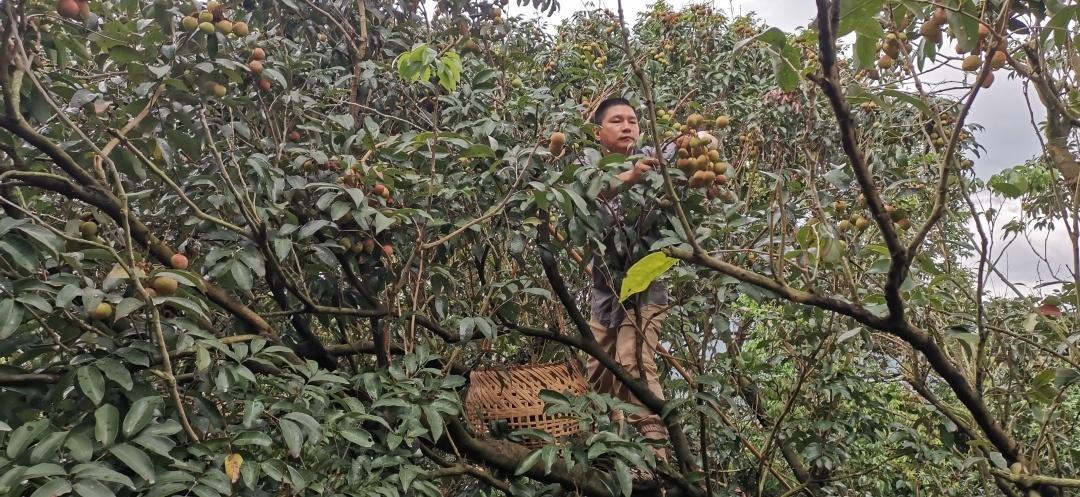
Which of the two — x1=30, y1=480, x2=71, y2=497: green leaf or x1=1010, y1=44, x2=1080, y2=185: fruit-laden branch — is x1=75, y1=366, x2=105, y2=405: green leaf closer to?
x1=30, y1=480, x2=71, y2=497: green leaf

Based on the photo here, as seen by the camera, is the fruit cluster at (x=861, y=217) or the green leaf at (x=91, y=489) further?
the fruit cluster at (x=861, y=217)

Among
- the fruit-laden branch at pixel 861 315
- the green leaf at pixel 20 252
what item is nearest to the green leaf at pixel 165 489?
the green leaf at pixel 20 252

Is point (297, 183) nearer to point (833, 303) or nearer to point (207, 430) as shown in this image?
point (207, 430)

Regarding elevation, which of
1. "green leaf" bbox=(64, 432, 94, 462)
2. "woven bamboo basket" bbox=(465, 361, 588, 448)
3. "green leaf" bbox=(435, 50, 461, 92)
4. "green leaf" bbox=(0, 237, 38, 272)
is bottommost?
"green leaf" bbox=(64, 432, 94, 462)

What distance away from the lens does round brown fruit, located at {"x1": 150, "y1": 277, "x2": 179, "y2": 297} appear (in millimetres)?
1295

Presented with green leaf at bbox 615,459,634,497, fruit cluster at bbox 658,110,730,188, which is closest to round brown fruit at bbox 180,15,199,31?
fruit cluster at bbox 658,110,730,188

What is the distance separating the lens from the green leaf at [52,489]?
3.40 feet

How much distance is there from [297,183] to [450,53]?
449 mm

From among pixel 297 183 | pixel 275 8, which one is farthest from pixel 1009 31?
pixel 275 8

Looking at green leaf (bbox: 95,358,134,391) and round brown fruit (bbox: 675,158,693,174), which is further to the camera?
round brown fruit (bbox: 675,158,693,174)

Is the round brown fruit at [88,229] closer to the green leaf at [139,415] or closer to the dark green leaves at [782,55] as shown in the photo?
the green leaf at [139,415]

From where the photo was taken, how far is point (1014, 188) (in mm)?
1326

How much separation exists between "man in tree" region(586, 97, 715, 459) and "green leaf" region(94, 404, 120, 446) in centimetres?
101

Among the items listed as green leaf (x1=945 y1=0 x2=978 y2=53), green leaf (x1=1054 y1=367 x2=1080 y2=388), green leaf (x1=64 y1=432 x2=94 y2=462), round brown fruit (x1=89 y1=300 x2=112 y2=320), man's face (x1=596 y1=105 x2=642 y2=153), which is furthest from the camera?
man's face (x1=596 y1=105 x2=642 y2=153)
